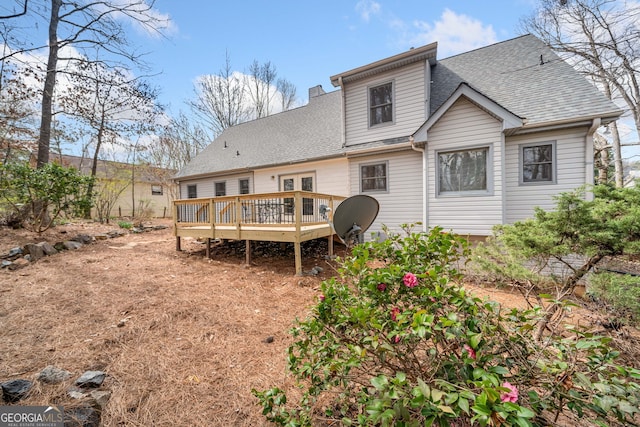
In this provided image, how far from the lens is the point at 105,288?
4668 mm

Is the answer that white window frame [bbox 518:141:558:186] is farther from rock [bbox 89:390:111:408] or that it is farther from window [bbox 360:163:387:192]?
rock [bbox 89:390:111:408]

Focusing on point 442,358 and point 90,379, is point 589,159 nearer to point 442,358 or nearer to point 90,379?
point 442,358

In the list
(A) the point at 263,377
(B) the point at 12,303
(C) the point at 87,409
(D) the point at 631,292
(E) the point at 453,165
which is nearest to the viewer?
(C) the point at 87,409

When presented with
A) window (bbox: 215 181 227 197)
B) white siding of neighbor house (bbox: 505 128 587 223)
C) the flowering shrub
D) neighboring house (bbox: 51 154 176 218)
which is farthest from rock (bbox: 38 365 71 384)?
neighboring house (bbox: 51 154 176 218)

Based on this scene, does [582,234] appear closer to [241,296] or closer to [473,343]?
[473,343]

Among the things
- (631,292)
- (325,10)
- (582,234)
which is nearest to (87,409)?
(582,234)

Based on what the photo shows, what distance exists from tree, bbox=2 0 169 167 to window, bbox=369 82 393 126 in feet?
23.1

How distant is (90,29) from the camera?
7.91m

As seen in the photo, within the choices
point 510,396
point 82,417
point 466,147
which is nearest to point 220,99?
point 466,147

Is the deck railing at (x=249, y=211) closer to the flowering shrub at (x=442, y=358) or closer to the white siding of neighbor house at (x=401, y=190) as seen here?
the white siding of neighbor house at (x=401, y=190)

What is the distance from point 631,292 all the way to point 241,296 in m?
5.44

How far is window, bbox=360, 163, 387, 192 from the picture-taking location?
27.3 feet

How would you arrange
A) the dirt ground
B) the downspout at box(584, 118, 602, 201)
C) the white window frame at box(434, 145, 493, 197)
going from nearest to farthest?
the dirt ground → the downspout at box(584, 118, 602, 201) → the white window frame at box(434, 145, 493, 197)

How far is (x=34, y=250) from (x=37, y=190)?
188 cm
